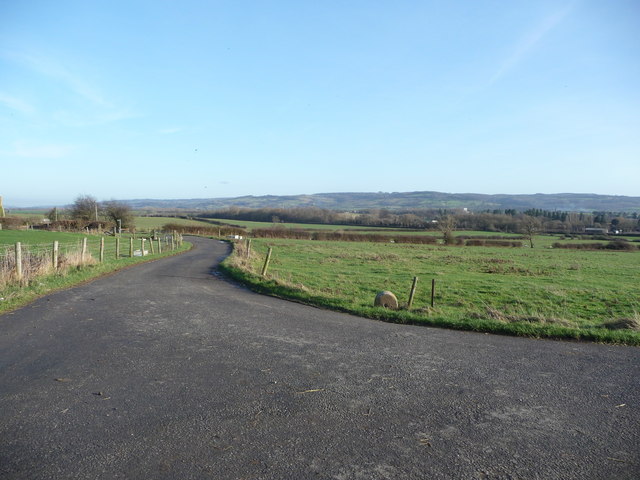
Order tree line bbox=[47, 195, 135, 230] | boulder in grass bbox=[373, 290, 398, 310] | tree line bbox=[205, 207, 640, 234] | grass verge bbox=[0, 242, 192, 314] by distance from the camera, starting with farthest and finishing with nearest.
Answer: tree line bbox=[205, 207, 640, 234] → tree line bbox=[47, 195, 135, 230] → boulder in grass bbox=[373, 290, 398, 310] → grass verge bbox=[0, 242, 192, 314]

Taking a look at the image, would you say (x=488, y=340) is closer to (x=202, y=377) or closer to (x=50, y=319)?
(x=202, y=377)

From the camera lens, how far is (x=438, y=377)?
6.45 m

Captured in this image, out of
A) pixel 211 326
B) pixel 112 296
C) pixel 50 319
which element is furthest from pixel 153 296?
pixel 211 326

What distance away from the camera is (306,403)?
539 cm

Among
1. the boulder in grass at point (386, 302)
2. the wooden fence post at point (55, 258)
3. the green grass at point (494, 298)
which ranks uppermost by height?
the wooden fence post at point (55, 258)

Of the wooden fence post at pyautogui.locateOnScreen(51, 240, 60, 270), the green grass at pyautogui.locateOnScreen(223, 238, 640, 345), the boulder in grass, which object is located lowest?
the green grass at pyautogui.locateOnScreen(223, 238, 640, 345)

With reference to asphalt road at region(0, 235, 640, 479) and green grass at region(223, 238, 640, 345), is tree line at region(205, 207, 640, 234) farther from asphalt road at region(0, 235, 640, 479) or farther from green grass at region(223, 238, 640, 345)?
asphalt road at region(0, 235, 640, 479)

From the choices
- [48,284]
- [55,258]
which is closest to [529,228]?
[55,258]

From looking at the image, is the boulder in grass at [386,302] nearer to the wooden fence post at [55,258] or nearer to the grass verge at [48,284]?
the grass verge at [48,284]

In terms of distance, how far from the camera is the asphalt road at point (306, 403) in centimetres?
407

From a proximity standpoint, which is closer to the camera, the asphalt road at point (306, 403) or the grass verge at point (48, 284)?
the asphalt road at point (306, 403)

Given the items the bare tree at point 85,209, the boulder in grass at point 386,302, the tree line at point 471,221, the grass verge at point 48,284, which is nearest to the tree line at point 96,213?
the bare tree at point 85,209

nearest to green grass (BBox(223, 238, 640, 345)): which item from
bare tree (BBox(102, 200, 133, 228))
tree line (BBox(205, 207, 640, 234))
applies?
tree line (BBox(205, 207, 640, 234))

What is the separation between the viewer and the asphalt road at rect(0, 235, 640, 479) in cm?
407
